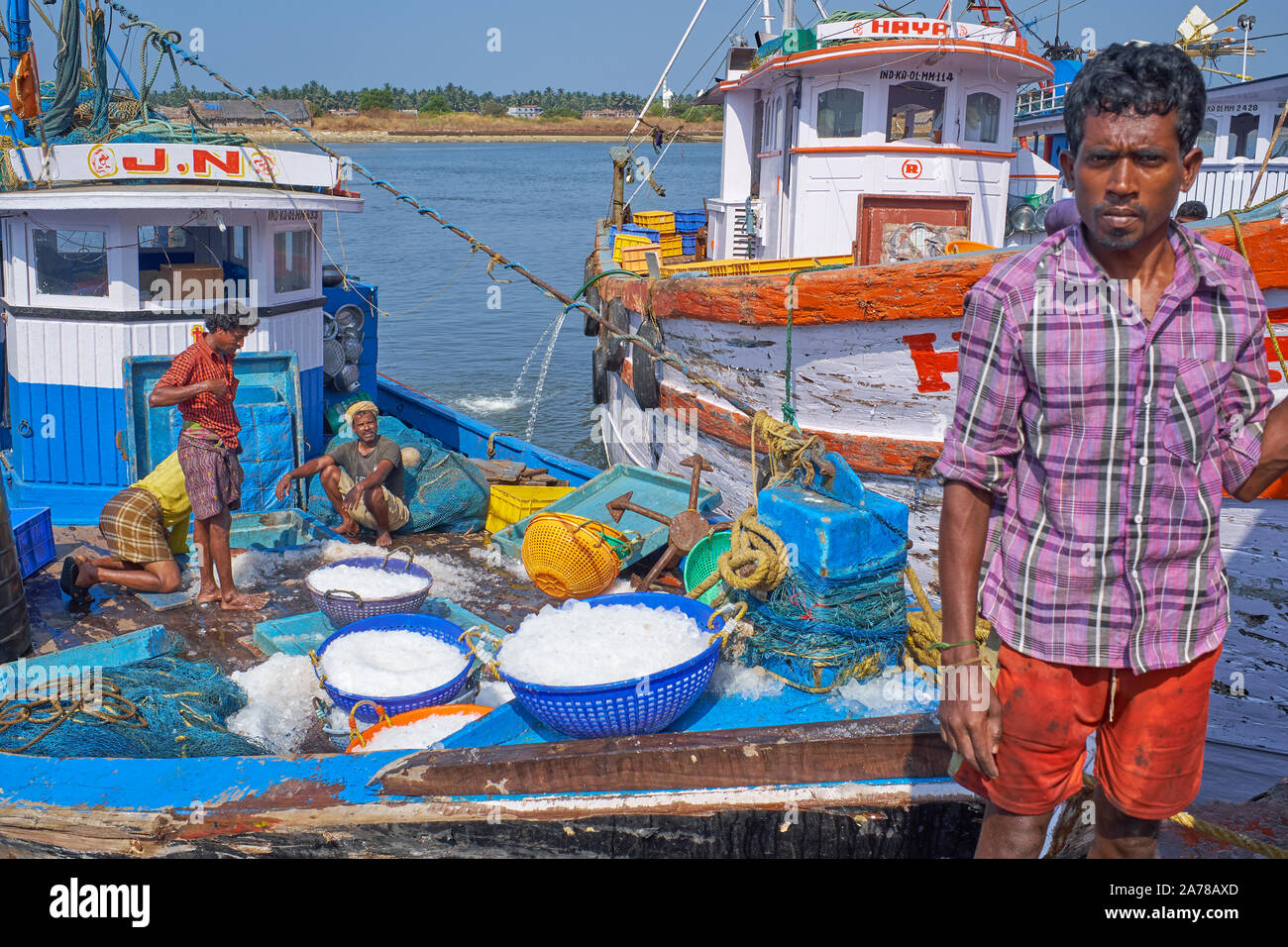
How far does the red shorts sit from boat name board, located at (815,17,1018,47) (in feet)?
24.4

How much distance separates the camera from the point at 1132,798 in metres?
2.30

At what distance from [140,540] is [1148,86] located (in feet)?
19.4

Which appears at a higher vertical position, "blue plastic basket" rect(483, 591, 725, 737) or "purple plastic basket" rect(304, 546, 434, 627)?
"blue plastic basket" rect(483, 591, 725, 737)

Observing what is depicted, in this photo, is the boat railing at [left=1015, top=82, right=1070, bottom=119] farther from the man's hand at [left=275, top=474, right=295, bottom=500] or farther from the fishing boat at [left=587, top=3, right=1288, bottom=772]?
the man's hand at [left=275, top=474, right=295, bottom=500]

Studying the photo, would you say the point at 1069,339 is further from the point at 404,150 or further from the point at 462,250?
the point at 404,150

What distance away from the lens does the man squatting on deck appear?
206cm

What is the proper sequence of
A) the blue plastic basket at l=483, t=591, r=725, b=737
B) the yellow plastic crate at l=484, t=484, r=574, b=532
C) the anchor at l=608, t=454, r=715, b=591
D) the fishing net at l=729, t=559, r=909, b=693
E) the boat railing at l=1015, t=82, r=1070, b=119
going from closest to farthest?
the blue plastic basket at l=483, t=591, r=725, b=737
the fishing net at l=729, t=559, r=909, b=693
the anchor at l=608, t=454, r=715, b=591
the yellow plastic crate at l=484, t=484, r=574, b=532
the boat railing at l=1015, t=82, r=1070, b=119

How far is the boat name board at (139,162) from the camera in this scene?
7551mm

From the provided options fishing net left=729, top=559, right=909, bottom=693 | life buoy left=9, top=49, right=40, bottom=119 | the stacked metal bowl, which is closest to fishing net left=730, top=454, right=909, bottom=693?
fishing net left=729, top=559, right=909, bottom=693

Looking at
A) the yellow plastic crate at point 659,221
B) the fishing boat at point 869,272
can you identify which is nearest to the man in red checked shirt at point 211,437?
the fishing boat at point 869,272

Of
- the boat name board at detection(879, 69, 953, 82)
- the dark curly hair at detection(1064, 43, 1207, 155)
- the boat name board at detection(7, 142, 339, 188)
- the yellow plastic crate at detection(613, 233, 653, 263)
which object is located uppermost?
the boat name board at detection(879, 69, 953, 82)
